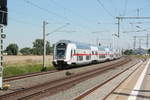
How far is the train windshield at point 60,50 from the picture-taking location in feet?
115

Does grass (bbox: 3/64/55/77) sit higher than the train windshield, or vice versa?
the train windshield

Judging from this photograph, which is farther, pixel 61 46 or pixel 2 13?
pixel 61 46

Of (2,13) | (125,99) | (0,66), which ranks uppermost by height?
(2,13)

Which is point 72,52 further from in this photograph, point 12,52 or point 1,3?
point 12,52

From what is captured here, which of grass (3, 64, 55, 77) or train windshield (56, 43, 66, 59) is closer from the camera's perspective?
grass (3, 64, 55, 77)

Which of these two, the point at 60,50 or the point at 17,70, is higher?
the point at 60,50

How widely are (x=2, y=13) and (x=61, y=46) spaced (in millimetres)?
20237

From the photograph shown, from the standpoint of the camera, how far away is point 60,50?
116 feet

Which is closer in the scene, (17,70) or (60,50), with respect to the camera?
(17,70)

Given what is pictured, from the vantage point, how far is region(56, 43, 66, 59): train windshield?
35.2 m

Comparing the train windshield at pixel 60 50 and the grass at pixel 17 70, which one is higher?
the train windshield at pixel 60 50

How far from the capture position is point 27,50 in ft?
518

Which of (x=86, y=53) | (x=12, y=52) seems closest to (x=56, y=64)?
(x=86, y=53)

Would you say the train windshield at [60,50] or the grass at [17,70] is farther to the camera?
the train windshield at [60,50]
